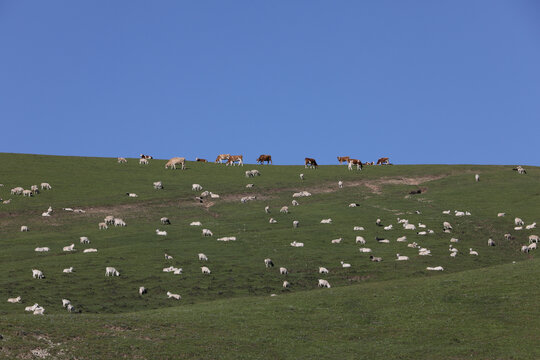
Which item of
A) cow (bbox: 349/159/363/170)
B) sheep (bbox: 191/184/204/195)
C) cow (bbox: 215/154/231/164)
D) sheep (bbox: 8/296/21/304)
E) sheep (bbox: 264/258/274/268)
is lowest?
sheep (bbox: 8/296/21/304)

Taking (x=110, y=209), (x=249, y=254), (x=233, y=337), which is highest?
(x=110, y=209)

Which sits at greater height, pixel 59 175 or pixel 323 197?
pixel 59 175

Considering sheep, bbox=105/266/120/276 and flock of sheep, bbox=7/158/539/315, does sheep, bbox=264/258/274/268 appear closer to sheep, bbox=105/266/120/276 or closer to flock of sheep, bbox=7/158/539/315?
flock of sheep, bbox=7/158/539/315

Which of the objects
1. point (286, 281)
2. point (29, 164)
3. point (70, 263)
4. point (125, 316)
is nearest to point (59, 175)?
point (29, 164)

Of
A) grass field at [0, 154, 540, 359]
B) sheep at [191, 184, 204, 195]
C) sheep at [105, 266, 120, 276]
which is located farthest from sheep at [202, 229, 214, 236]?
sheep at [191, 184, 204, 195]

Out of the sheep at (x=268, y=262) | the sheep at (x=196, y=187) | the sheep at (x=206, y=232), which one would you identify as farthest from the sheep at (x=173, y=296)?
the sheep at (x=196, y=187)

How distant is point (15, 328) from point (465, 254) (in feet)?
134

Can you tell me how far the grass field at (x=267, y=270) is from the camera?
38.4 meters

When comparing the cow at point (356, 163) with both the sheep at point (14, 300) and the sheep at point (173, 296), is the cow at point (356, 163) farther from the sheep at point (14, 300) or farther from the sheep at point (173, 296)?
the sheep at point (14, 300)

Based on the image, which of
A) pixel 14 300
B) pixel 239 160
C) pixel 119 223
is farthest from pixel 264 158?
pixel 14 300

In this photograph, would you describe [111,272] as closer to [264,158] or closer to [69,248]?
[69,248]

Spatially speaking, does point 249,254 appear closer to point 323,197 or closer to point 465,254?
point 465,254

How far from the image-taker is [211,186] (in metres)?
94.3

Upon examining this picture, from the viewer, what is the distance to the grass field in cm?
3841
